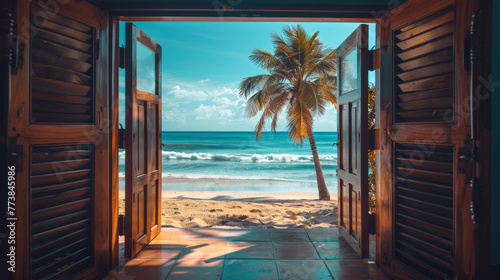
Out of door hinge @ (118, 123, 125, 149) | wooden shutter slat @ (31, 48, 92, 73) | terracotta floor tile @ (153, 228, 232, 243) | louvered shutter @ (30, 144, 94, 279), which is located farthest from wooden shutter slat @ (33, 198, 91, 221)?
terracotta floor tile @ (153, 228, 232, 243)

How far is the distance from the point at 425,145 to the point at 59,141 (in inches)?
95.3

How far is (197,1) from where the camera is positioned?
2543 millimetres

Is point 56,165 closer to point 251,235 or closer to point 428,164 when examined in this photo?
point 251,235

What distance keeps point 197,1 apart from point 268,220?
3058mm

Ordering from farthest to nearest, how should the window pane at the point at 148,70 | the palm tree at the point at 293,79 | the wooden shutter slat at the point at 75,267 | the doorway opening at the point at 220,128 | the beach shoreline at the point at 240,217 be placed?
1. the doorway opening at the point at 220,128
2. the palm tree at the point at 293,79
3. the beach shoreline at the point at 240,217
4. the window pane at the point at 148,70
5. the wooden shutter slat at the point at 75,267

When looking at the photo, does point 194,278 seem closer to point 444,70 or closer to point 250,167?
point 444,70

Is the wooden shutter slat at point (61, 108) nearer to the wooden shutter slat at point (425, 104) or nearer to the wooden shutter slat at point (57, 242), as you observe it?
the wooden shutter slat at point (57, 242)

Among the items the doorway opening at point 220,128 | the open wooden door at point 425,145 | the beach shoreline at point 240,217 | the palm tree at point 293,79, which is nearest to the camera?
the open wooden door at point 425,145

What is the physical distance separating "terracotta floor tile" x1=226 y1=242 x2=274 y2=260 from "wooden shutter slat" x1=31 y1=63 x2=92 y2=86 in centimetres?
188

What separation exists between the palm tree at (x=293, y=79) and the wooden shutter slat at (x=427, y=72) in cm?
616

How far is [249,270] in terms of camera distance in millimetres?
2498

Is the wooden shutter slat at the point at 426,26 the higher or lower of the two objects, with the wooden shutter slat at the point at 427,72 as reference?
higher

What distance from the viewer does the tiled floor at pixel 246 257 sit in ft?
7.95

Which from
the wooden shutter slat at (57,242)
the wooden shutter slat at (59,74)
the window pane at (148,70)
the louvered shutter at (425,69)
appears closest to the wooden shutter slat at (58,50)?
the wooden shutter slat at (59,74)
